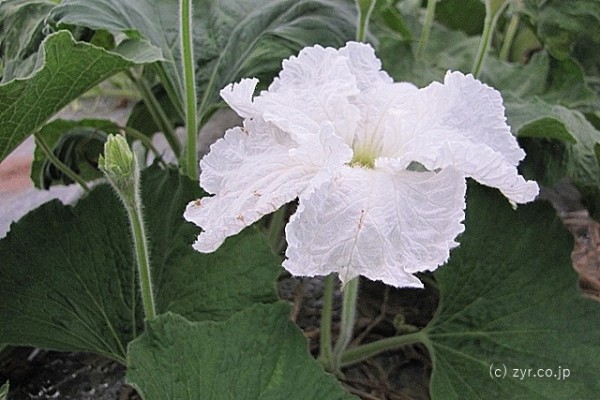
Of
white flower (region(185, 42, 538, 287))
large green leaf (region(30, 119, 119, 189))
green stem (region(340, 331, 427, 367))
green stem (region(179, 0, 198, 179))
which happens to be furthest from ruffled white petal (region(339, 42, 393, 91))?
large green leaf (region(30, 119, 119, 189))

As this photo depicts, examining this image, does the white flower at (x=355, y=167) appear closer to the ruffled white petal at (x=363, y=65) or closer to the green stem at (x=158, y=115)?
the ruffled white petal at (x=363, y=65)

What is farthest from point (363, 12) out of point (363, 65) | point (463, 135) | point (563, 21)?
point (563, 21)

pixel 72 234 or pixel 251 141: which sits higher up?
pixel 251 141

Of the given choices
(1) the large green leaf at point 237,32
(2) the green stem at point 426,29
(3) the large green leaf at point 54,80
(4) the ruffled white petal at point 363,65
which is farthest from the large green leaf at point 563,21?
(3) the large green leaf at point 54,80

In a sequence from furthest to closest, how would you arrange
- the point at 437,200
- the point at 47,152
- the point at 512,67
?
the point at 512,67 < the point at 47,152 < the point at 437,200

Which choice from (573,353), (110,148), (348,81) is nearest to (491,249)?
(573,353)

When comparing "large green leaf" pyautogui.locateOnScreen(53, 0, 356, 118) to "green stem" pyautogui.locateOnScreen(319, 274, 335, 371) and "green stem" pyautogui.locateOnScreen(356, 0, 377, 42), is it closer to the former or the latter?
"green stem" pyautogui.locateOnScreen(356, 0, 377, 42)

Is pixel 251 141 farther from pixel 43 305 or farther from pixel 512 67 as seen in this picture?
pixel 512 67
